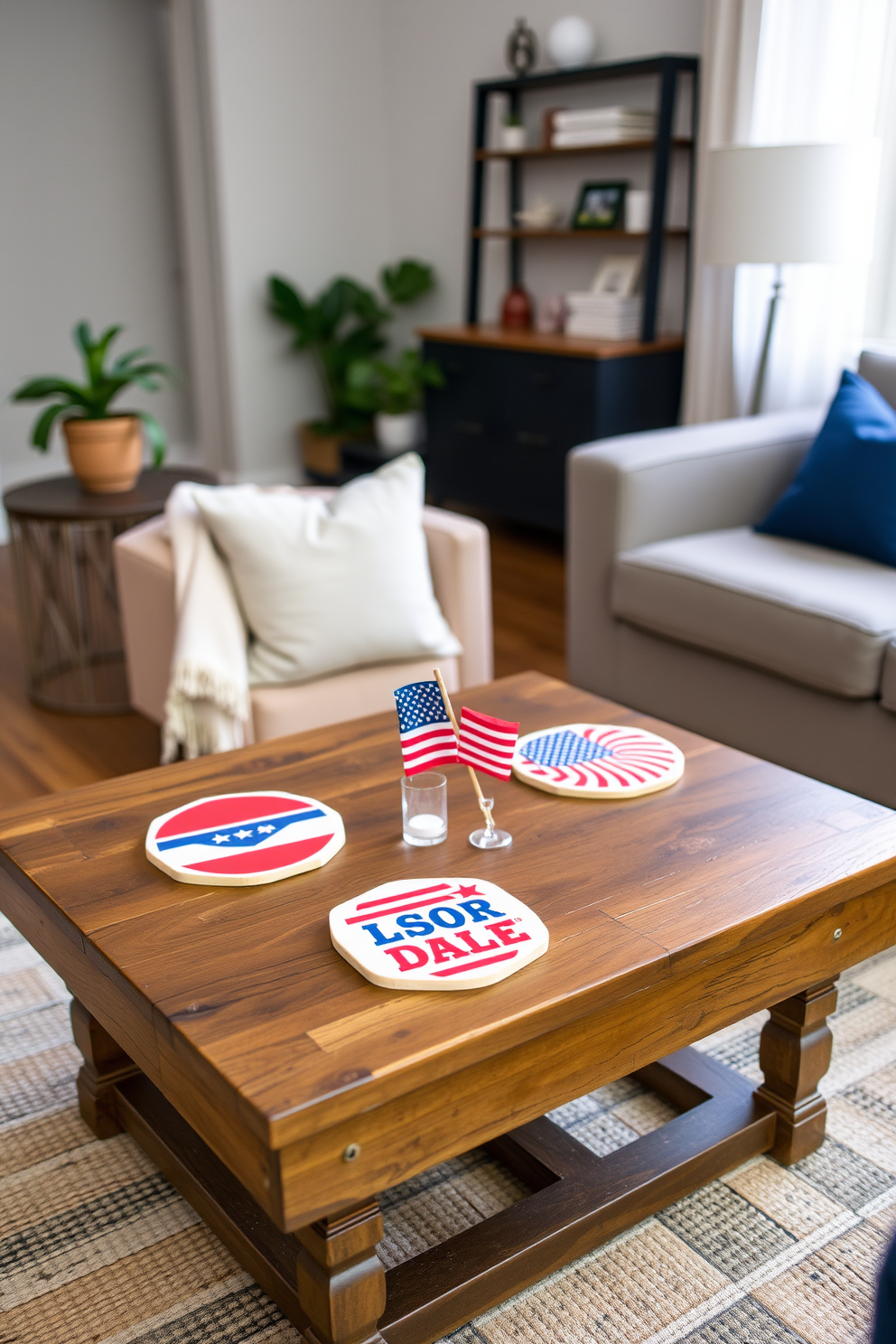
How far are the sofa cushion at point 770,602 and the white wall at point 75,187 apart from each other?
13.5 ft

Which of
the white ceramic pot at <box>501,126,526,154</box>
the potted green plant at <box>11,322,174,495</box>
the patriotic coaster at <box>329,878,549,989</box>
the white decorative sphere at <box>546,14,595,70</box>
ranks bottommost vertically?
the patriotic coaster at <box>329,878,549,989</box>

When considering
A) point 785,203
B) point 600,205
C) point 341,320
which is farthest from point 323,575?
point 341,320

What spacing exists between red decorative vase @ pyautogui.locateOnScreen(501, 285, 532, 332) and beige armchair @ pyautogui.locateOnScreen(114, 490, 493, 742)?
2295 millimetres

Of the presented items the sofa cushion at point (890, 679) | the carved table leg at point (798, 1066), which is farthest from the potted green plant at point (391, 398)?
the carved table leg at point (798, 1066)

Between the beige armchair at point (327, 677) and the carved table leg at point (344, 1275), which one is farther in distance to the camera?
the beige armchair at point (327, 677)

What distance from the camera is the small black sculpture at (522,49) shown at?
172 inches

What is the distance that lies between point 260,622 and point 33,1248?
3.82 feet

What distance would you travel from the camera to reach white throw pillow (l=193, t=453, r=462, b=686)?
2.22 m

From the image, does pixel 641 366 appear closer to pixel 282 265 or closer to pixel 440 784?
pixel 282 265

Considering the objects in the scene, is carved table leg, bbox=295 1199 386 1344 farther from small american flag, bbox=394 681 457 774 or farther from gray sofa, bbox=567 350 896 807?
gray sofa, bbox=567 350 896 807

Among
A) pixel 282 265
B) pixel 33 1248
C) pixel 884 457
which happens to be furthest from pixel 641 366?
pixel 33 1248

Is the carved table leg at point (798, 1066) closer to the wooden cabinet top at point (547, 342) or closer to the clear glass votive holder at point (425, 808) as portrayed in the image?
the clear glass votive holder at point (425, 808)

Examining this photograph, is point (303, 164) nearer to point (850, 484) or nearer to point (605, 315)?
point (605, 315)

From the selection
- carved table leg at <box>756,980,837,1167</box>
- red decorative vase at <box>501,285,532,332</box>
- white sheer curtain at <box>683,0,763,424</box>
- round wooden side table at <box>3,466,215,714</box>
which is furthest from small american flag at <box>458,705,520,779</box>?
red decorative vase at <box>501,285,532,332</box>
